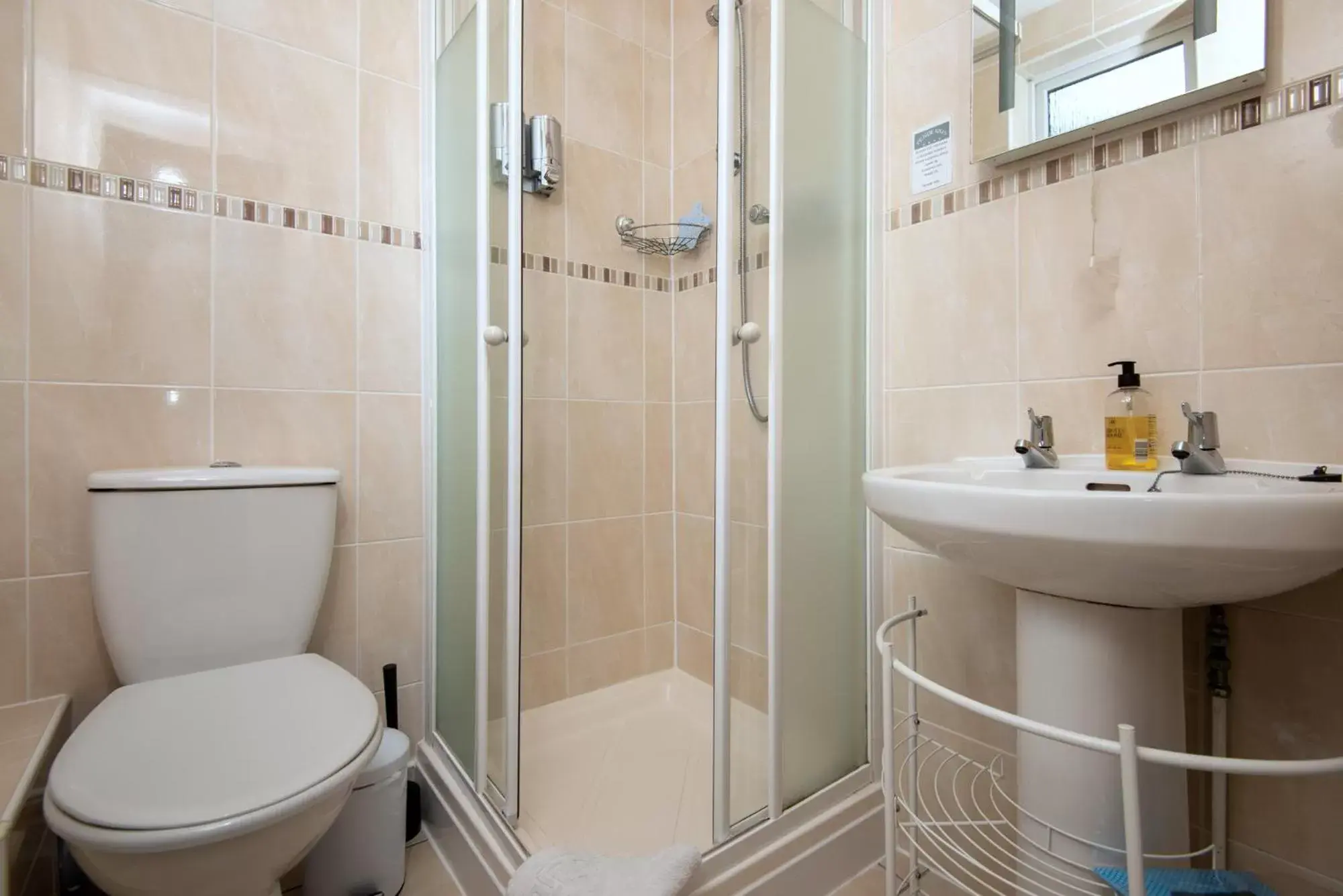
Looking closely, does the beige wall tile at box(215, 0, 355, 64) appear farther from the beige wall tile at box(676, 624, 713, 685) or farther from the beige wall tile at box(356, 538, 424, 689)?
the beige wall tile at box(676, 624, 713, 685)

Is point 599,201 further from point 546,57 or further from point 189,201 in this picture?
point 189,201

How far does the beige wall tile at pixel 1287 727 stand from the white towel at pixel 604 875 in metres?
0.82

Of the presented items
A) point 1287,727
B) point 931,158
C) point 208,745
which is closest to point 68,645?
point 208,745

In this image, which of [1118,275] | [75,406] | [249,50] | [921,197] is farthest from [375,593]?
[1118,275]

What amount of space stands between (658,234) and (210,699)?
1624mm

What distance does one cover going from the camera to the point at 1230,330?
880 mm

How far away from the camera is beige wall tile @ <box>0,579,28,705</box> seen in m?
1.09

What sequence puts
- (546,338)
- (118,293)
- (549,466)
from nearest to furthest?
(118,293)
(546,338)
(549,466)

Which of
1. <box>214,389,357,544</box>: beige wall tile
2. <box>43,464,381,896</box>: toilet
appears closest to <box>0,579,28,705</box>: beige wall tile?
<box>43,464,381,896</box>: toilet

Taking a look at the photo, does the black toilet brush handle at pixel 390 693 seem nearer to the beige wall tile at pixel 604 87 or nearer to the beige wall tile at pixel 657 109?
the beige wall tile at pixel 604 87

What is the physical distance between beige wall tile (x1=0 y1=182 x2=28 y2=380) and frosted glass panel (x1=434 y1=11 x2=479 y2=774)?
72 cm

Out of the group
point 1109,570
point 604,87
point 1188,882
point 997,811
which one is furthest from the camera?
point 604,87

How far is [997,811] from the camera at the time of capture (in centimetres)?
106

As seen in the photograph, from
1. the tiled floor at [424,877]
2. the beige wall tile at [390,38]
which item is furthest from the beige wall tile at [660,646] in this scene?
the beige wall tile at [390,38]
